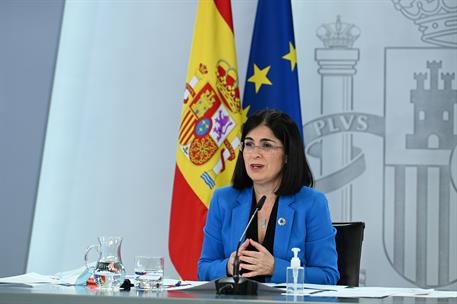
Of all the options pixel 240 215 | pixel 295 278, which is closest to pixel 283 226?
pixel 240 215

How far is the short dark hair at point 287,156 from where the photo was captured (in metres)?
3.06

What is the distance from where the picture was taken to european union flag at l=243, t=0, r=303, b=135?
13.9 ft

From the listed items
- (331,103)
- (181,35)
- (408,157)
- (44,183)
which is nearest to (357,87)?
(331,103)

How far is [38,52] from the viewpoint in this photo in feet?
15.3

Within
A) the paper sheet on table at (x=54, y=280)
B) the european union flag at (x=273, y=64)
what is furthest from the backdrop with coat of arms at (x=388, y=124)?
the paper sheet on table at (x=54, y=280)

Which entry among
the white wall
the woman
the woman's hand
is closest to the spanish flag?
the white wall

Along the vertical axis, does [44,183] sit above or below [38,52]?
below

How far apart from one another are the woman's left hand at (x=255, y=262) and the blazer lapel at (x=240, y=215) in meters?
0.25

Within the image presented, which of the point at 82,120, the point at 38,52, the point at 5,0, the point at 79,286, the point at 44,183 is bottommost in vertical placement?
the point at 79,286

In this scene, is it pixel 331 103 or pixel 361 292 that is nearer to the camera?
pixel 361 292

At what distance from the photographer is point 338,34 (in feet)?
15.0

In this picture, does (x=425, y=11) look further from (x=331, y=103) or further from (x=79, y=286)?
(x=79, y=286)

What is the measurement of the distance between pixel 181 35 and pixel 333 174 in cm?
129

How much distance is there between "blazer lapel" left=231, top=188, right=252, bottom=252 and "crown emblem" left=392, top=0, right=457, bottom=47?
197 cm
